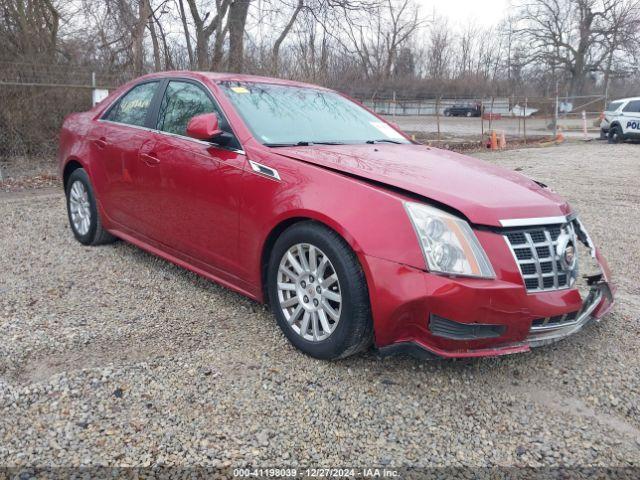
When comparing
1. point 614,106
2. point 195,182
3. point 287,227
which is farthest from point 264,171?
point 614,106

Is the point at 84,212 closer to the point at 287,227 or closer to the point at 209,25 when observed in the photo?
the point at 287,227

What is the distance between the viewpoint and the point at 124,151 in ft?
14.2

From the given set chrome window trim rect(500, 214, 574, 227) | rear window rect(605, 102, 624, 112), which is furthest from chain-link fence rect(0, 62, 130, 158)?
rear window rect(605, 102, 624, 112)

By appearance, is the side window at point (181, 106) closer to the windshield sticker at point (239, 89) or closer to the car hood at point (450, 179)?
the windshield sticker at point (239, 89)

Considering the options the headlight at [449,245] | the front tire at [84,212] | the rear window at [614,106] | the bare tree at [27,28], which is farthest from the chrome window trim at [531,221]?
the rear window at [614,106]

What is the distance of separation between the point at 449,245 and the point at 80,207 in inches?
150

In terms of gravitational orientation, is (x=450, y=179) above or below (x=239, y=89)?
below

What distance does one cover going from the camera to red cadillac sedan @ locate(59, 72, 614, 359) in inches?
103

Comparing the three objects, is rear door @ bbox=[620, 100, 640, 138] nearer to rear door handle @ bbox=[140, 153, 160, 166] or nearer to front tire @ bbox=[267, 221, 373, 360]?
rear door handle @ bbox=[140, 153, 160, 166]

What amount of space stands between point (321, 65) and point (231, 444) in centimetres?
1528

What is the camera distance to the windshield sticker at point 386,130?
4277mm

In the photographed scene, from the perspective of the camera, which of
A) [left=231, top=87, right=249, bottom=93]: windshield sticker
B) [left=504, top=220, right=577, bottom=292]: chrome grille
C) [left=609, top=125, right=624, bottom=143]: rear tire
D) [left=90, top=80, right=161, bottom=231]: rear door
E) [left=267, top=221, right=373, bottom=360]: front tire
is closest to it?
[left=504, top=220, right=577, bottom=292]: chrome grille

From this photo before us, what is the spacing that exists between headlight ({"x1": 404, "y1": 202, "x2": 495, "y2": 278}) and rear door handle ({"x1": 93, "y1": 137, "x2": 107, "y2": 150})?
303 centimetres

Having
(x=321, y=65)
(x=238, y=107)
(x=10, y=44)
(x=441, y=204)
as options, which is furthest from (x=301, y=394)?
(x=321, y=65)
